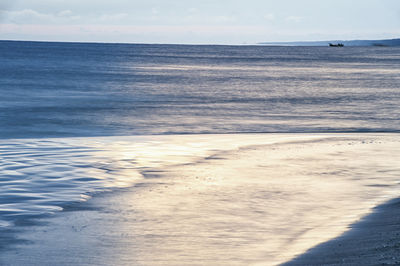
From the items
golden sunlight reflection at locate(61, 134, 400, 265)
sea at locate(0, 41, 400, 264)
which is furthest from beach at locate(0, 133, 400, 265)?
sea at locate(0, 41, 400, 264)

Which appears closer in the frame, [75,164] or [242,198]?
[242,198]

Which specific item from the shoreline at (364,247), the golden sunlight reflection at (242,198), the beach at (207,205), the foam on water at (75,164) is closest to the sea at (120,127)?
the foam on water at (75,164)

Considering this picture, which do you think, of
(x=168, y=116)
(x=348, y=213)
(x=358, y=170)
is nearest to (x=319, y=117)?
(x=168, y=116)

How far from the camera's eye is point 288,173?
12148 mm

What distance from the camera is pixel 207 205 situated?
945 centimetres

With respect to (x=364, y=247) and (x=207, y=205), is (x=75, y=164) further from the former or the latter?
(x=364, y=247)

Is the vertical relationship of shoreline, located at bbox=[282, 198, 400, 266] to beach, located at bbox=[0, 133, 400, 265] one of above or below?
above

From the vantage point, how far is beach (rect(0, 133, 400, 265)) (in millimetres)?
7051

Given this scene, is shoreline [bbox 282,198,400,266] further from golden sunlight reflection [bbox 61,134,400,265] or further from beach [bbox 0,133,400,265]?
golden sunlight reflection [bbox 61,134,400,265]

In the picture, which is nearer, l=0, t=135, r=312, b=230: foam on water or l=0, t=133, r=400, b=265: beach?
l=0, t=133, r=400, b=265: beach

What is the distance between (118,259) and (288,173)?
242 inches

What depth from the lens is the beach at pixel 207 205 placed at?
7.05 meters

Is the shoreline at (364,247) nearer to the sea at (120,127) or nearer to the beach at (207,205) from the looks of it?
the beach at (207,205)

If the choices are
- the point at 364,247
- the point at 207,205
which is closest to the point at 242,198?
the point at 207,205
